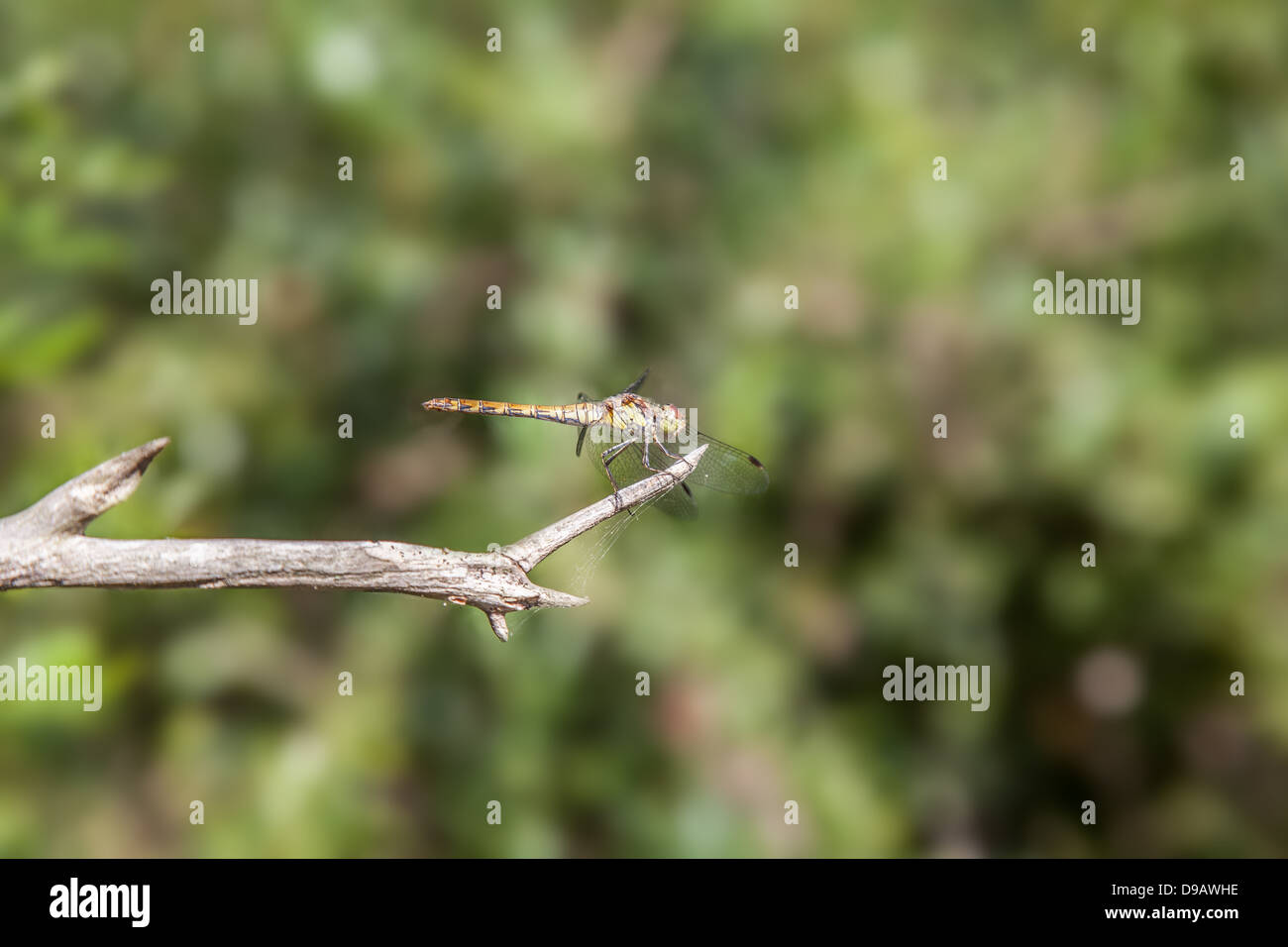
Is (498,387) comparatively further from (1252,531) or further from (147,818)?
(1252,531)

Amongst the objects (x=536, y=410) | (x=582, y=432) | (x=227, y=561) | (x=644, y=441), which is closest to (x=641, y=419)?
(x=644, y=441)

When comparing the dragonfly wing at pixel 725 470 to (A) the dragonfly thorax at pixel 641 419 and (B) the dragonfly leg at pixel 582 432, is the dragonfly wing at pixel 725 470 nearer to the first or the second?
(A) the dragonfly thorax at pixel 641 419

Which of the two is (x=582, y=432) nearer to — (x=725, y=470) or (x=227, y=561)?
(x=725, y=470)

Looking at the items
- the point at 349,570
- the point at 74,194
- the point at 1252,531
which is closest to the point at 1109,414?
the point at 1252,531

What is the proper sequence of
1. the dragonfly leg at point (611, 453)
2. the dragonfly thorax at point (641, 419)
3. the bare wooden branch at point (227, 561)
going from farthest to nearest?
the dragonfly thorax at point (641, 419) < the dragonfly leg at point (611, 453) < the bare wooden branch at point (227, 561)

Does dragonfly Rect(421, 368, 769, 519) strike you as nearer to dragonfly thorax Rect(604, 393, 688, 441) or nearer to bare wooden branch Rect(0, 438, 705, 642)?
dragonfly thorax Rect(604, 393, 688, 441)

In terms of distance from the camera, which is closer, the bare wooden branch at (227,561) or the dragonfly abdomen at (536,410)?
the bare wooden branch at (227,561)

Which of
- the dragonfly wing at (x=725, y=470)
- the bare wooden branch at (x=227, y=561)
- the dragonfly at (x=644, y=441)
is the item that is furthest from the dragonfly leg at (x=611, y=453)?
the bare wooden branch at (x=227, y=561)
